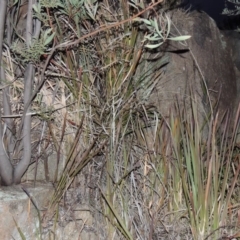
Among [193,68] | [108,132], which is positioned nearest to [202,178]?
[108,132]

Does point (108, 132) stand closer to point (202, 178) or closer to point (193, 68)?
point (202, 178)

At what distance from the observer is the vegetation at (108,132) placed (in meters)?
2.17

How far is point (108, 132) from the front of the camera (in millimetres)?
2285

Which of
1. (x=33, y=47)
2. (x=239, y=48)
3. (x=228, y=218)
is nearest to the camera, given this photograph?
(x=33, y=47)

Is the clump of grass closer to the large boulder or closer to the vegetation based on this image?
the vegetation

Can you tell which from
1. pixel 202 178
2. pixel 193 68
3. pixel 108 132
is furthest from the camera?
pixel 193 68

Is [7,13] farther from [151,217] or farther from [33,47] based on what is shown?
[151,217]

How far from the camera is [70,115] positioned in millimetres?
2342

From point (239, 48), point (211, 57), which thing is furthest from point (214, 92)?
point (239, 48)

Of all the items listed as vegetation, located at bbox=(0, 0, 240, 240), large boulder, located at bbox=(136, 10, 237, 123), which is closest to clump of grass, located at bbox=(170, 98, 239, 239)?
vegetation, located at bbox=(0, 0, 240, 240)

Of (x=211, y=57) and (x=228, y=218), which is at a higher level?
(x=211, y=57)

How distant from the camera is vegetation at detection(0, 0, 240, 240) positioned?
7.13ft

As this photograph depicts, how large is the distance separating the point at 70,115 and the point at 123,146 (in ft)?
0.94

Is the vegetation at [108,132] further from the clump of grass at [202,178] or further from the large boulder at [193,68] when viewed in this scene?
the large boulder at [193,68]
